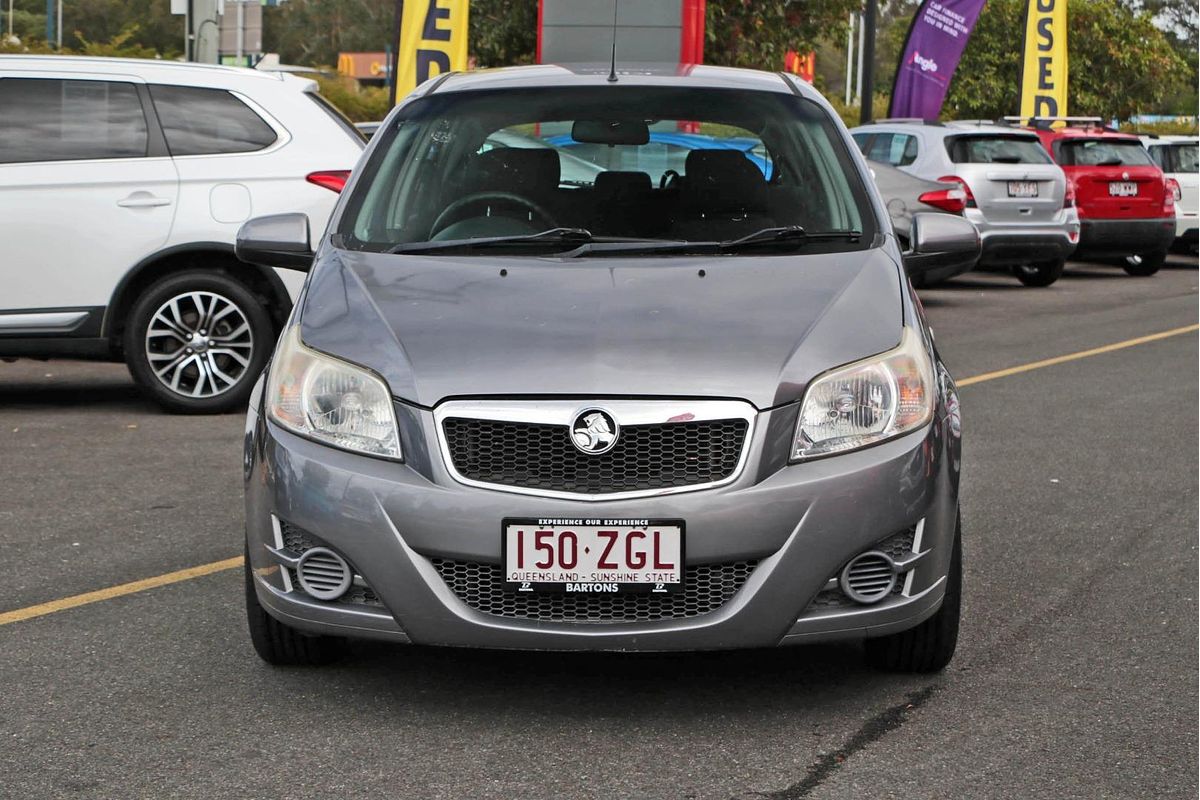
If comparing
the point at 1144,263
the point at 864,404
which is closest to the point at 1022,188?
the point at 1144,263

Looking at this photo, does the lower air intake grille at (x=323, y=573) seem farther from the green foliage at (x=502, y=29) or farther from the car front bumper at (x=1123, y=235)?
the green foliage at (x=502, y=29)

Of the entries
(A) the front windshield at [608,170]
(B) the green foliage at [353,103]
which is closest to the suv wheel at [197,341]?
(A) the front windshield at [608,170]

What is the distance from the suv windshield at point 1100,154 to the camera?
20234 millimetres

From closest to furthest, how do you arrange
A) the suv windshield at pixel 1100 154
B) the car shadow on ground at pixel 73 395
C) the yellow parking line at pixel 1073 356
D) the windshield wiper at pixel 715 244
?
the windshield wiper at pixel 715 244
the car shadow on ground at pixel 73 395
the yellow parking line at pixel 1073 356
the suv windshield at pixel 1100 154

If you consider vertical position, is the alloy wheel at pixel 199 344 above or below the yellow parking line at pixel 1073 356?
above

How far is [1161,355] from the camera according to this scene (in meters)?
13.0

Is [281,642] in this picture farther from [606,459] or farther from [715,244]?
[715,244]

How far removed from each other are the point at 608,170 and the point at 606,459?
1.59 meters

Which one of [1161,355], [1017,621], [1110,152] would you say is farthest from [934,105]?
[1017,621]

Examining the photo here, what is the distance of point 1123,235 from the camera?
66.8ft

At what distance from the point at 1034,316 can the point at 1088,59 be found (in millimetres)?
37427

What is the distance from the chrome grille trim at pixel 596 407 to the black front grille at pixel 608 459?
12 millimetres

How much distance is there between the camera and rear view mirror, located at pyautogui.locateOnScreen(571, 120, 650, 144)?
563cm

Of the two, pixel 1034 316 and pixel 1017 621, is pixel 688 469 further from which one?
pixel 1034 316
